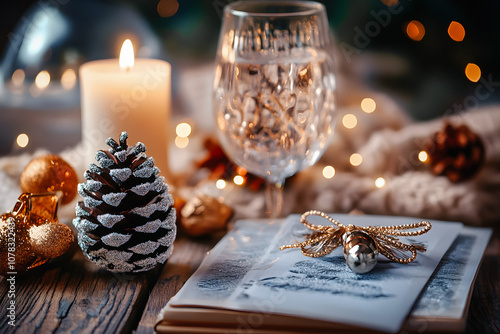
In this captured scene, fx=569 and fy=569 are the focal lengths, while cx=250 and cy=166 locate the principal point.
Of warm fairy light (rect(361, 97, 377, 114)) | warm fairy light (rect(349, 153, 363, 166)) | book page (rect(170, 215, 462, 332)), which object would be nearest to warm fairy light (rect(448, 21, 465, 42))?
warm fairy light (rect(361, 97, 377, 114))

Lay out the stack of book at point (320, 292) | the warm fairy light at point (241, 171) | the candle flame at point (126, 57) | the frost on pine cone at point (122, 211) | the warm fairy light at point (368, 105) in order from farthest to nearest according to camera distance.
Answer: the warm fairy light at point (368, 105)
the warm fairy light at point (241, 171)
the candle flame at point (126, 57)
the frost on pine cone at point (122, 211)
the stack of book at point (320, 292)

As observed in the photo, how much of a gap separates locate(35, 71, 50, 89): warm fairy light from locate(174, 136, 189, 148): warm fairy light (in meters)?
0.31

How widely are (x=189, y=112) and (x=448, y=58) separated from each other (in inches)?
22.0

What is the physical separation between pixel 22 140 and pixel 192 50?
1.38 ft

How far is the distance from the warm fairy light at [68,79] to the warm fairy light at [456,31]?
808mm

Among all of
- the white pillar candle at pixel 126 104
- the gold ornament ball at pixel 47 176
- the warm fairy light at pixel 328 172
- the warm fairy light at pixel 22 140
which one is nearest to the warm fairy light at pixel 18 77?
the warm fairy light at pixel 22 140

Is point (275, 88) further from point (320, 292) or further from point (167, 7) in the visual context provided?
point (167, 7)

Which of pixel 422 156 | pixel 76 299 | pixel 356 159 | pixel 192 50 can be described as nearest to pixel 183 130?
pixel 192 50

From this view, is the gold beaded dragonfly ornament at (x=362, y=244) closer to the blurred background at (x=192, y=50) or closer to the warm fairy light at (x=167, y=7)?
the blurred background at (x=192, y=50)

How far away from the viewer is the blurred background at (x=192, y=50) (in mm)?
1146

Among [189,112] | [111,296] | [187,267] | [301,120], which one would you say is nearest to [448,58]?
[301,120]

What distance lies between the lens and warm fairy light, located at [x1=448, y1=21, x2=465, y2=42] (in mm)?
1144

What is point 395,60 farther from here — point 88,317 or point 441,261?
point 88,317

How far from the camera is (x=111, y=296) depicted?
0.71 metres
